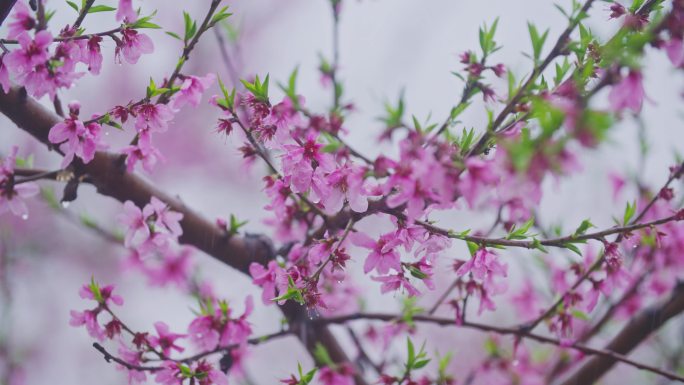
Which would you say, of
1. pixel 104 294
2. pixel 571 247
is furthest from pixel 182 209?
pixel 571 247

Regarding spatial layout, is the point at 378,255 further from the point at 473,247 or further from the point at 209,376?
the point at 209,376

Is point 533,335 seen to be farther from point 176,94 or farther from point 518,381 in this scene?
point 176,94

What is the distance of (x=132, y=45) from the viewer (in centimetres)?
151

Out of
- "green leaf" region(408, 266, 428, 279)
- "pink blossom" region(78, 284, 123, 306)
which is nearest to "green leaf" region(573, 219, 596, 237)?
"green leaf" region(408, 266, 428, 279)

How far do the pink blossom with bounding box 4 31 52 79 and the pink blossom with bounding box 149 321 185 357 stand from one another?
819 mm

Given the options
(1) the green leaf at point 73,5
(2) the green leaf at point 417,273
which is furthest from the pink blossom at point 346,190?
(1) the green leaf at point 73,5

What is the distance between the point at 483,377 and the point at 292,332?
103 centimetres

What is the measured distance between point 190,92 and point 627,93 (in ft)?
3.53

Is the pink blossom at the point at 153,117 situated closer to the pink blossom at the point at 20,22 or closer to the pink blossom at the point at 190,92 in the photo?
the pink blossom at the point at 190,92

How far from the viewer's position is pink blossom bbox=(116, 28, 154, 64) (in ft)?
4.92

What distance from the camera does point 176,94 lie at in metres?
1.51

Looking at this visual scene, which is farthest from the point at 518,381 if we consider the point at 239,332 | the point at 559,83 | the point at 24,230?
the point at 24,230

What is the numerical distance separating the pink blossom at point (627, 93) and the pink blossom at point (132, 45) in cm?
119

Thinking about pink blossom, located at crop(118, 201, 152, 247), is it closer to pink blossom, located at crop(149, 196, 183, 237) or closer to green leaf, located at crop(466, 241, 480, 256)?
pink blossom, located at crop(149, 196, 183, 237)
